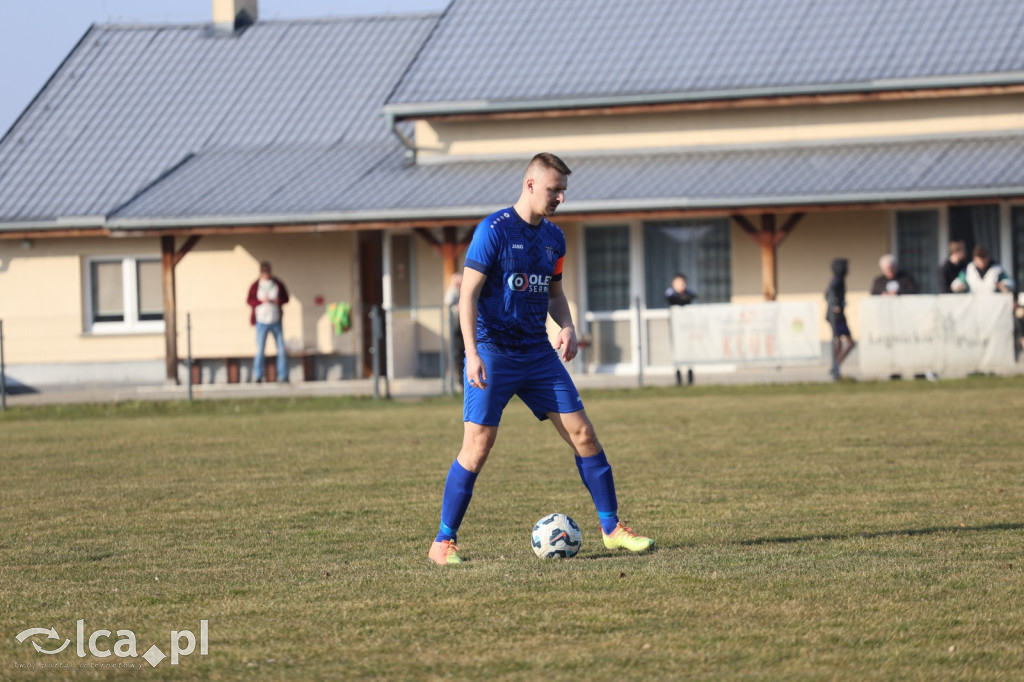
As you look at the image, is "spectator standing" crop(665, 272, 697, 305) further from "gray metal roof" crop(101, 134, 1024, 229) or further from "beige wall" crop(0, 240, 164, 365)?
"beige wall" crop(0, 240, 164, 365)

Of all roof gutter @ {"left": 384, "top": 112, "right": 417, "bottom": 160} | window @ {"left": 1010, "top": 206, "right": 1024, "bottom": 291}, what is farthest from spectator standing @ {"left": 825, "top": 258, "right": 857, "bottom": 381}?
roof gutter @ {"left": 384, "top": 112, "right": 417, "bottom": 160}

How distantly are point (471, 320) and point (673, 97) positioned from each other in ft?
61.6

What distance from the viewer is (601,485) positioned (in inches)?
292

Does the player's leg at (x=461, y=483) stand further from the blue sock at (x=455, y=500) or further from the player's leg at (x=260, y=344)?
the player's leg at (x=260, y=344)

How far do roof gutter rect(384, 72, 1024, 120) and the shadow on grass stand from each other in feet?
56.9

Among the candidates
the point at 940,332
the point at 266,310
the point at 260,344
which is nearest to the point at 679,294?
the point at 940,332

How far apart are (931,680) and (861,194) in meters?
19.0

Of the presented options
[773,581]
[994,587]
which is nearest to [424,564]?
[773,581]

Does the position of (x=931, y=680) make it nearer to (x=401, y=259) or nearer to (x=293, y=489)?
(x=293, y=489)

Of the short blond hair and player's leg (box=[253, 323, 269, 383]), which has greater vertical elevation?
the short blond hair

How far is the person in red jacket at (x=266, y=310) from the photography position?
23.2 m

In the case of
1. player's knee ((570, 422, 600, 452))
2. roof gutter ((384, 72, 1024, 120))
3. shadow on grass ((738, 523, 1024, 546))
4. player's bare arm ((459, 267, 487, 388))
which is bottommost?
shadow on grass ((738, 523, 1024, 546))

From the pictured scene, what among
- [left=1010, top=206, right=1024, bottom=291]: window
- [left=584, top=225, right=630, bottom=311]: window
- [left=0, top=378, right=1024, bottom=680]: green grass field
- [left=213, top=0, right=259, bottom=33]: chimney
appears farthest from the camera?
[left=213, top=0, right=259, bottom=33]: chimney

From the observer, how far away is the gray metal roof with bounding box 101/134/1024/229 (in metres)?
23.1
